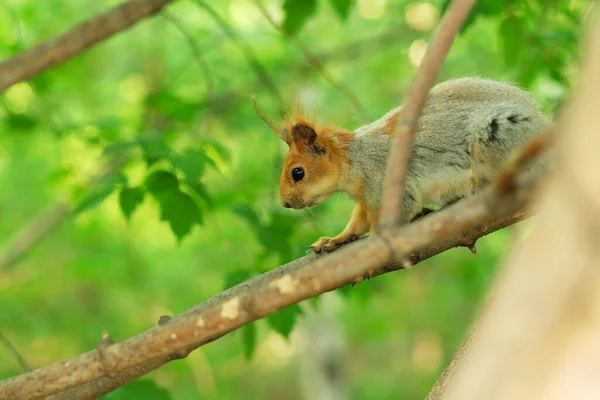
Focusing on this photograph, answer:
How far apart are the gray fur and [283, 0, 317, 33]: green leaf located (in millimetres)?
796

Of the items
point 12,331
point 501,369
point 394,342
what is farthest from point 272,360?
point 501,369

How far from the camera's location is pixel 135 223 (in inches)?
Answer: 294

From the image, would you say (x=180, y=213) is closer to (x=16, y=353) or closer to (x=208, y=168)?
(x=16, y=353)

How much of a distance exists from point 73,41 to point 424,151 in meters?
1.48

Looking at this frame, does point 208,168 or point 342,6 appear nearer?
point 342,6

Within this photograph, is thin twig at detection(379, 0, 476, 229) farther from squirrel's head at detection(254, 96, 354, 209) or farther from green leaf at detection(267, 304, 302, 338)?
green leaf at detection(267, 304, 302, 338)

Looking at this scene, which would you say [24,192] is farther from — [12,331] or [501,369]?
[501,369]

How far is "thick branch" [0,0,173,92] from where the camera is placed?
309 centimetres

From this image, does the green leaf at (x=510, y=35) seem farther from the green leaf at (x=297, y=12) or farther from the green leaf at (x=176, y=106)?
the green leaf at (x=176, y=106)

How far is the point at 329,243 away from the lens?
2807mm

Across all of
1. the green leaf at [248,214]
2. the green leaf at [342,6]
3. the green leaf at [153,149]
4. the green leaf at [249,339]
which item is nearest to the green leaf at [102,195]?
the green leaf at [153,149]

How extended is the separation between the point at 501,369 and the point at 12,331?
21.6ft

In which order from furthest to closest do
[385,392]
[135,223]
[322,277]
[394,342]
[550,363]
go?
[394,342]
[385,392]
[135,223]
[322,277]
[550,363]

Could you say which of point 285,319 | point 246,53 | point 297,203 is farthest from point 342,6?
point 285,319
